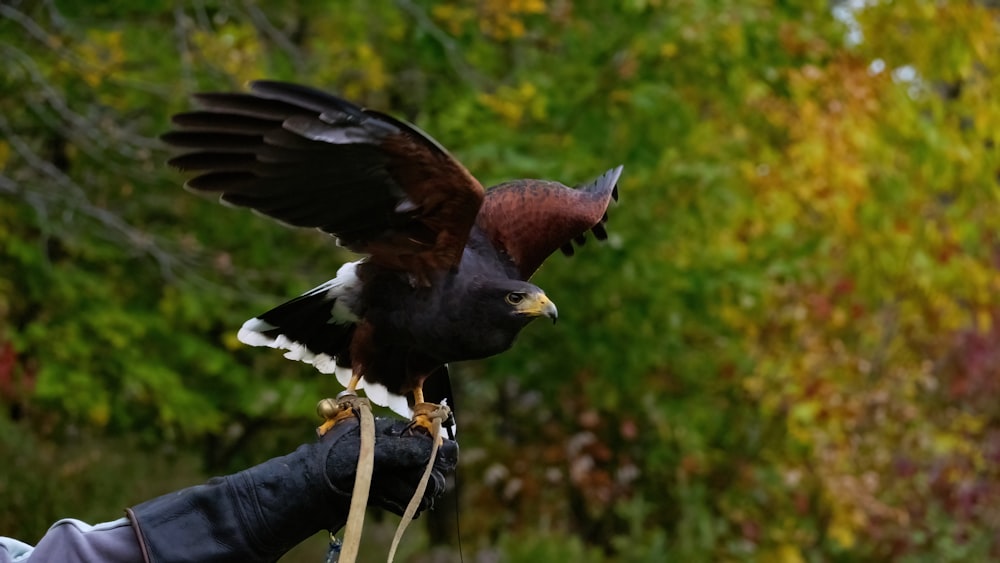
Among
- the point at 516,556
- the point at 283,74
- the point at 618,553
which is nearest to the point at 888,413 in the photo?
the point at 618,553

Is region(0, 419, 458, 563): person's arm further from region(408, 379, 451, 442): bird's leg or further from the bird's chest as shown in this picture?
the bird's chest

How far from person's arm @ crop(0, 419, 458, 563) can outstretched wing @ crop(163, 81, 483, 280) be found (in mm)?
559

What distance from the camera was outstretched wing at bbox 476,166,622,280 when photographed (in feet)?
10.4

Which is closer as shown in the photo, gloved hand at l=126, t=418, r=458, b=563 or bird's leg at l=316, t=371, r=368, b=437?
gloved hand at l=126, t=418, r=458, b=563

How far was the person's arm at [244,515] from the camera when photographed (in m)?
2.11

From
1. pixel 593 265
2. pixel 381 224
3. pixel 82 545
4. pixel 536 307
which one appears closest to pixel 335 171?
pixel 381 224

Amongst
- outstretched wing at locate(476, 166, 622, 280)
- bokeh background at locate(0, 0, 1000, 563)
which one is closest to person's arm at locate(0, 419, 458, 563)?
outstretched wing at locate(476, 166, 622, 280)

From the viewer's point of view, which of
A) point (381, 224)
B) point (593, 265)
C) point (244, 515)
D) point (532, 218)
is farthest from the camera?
point (593, 265)

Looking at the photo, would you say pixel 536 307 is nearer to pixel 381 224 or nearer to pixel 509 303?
pixel 509 303

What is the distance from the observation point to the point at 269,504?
7.43ft

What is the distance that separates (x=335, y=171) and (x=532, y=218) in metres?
0.55

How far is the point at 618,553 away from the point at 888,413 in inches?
93.6

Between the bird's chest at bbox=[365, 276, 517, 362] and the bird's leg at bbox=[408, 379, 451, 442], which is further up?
the bird's chest at bbox=[365, 276, 517, 362]

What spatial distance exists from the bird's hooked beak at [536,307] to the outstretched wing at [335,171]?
0.21 m
